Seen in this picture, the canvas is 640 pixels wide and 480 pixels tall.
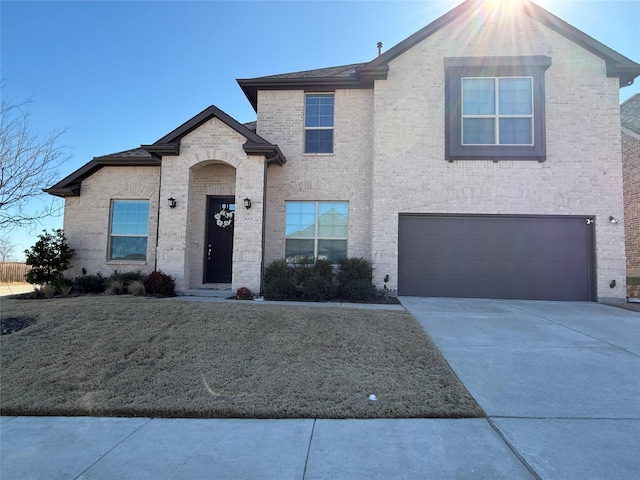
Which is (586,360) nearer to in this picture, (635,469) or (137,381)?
(635,469)

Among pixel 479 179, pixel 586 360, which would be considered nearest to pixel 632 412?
pixel 586 360

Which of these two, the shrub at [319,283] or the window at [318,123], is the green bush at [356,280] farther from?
the window at [318,123]

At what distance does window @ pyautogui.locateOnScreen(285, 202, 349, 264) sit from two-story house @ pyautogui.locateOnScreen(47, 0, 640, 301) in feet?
0.10

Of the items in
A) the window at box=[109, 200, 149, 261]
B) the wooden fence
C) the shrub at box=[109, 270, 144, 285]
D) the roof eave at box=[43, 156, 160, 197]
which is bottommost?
the wooden fence

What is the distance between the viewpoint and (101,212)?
39.2 ft

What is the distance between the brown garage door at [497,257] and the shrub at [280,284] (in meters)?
3.15

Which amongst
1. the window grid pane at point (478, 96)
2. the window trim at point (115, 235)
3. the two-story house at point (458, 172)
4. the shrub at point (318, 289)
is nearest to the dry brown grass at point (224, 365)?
the shrub at point (318, 289)

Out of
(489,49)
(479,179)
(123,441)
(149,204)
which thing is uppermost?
(489,49)

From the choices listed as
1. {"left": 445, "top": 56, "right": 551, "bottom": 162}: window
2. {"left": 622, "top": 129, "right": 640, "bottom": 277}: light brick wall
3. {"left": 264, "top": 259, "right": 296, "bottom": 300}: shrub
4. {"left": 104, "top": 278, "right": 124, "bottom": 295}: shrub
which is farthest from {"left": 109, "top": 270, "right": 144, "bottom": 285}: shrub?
{"left": 622, "top": 129, "right": 640, "bottom": 277}: light brick wall

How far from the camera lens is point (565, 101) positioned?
34.3 feet

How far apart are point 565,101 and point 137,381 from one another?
12.1 metres

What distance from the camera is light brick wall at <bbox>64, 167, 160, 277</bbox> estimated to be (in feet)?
38.5

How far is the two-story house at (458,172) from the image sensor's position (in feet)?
33.8

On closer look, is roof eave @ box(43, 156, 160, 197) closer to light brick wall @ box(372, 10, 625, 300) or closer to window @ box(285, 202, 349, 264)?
window @ box(285, 202, 349, 264)
